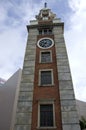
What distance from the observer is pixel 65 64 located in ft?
68.9

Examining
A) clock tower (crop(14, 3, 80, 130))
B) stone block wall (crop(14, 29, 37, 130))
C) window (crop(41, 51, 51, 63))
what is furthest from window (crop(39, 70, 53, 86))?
window (crop(41, 51, 51, 63))

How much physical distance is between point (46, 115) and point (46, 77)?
4638 mm

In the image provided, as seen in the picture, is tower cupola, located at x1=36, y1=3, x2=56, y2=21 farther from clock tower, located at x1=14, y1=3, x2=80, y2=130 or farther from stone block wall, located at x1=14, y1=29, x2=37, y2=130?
stone block wall, located at x1=14, y1=29, x2=37, y2=130

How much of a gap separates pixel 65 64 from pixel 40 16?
44.0 feet

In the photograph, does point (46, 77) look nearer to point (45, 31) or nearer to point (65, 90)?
point (65, 90)

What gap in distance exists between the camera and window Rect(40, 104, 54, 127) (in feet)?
53.8

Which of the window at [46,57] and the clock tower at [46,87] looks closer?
the clock tower at [46,87]

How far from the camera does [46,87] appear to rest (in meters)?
18.7

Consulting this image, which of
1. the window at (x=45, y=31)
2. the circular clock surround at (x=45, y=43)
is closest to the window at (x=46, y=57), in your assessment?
the circular clock surround at (x=45, y=43)

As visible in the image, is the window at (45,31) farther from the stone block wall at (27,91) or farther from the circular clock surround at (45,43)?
the stone block wall at (27,91)

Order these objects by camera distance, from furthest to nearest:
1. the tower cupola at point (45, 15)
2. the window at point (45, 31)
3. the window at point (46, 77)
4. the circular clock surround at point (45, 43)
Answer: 1. the tower cupola at point (45, 15)
2. the window at point (45, 31)
3. the circular clock surround at point (45, 43)
4. the window at point (46, 77)


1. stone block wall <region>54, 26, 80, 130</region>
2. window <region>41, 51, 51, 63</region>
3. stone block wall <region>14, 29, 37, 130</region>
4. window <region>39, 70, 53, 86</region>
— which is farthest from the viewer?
window <region>41, 51, 51, 63</region>

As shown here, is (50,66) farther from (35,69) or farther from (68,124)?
(68,124)

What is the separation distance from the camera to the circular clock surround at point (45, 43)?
23627mm
